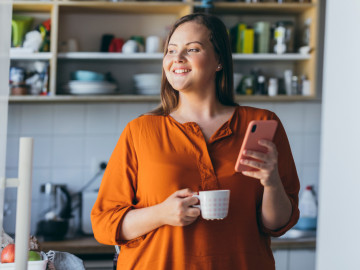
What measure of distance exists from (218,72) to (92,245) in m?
1.49

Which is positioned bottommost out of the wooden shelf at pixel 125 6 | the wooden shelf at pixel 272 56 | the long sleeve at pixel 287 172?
the long sleeve at pixel 287 172

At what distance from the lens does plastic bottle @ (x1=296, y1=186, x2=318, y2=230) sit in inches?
113

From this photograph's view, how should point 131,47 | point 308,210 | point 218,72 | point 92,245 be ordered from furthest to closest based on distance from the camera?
point 308,210 < point 131,47 < point 92,245 < point 218,72

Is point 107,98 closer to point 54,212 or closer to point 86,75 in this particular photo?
point 86,75

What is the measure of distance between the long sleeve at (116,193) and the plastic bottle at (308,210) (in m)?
1.85

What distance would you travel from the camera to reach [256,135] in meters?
1.02

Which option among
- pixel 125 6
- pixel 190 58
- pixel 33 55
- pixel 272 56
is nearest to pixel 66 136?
pixel 33 55

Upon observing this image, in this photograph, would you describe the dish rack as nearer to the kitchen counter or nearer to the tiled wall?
the kitchen counter

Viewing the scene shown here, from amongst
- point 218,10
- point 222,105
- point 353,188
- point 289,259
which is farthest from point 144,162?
point 218,10

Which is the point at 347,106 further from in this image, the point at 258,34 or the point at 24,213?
the point at 258,34

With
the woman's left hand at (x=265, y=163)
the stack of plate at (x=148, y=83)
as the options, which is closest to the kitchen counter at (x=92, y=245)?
the stack of plate at (x=148, y=83)

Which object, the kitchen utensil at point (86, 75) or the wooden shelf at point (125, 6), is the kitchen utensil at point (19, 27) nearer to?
the wooden shelf at point (125, 6)

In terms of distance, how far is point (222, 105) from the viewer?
4.42ft

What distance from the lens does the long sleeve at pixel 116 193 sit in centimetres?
119
